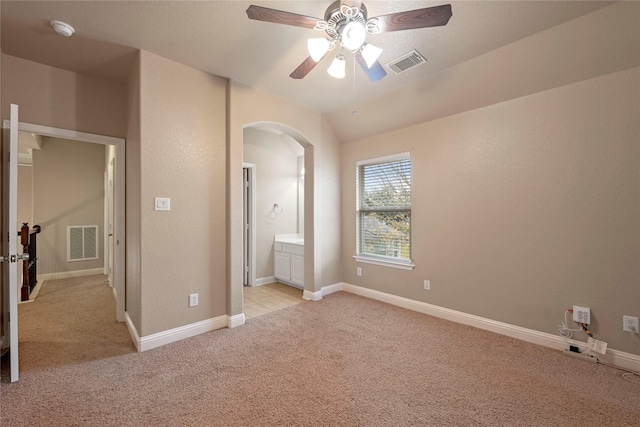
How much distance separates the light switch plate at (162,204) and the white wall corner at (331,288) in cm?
249

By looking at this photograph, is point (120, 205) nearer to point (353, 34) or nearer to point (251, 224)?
point (251, 224)

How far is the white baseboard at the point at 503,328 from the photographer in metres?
2.25

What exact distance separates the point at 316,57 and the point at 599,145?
2.52 m

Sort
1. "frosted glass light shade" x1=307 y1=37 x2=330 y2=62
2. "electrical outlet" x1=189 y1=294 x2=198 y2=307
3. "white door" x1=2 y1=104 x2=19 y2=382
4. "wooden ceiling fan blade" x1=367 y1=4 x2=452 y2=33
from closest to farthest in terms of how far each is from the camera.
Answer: "wooden ceiling fan blade" x1=367 y1=4 x2=452 y2=33, "frosted glass light shade" x1=307 y1=37 x2=330 y2=62, "white door" x1=2 y1=104 x2=19 y2=382, "electrical outlet" x1=189 y1=294 x2=198 y2=307

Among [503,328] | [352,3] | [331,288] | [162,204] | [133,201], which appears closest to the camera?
[352,3]

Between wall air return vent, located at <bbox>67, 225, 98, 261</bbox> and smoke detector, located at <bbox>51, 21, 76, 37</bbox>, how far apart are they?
4.66 m

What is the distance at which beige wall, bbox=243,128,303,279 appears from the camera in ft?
16.3

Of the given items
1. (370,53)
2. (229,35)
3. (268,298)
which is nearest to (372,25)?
(370,53)

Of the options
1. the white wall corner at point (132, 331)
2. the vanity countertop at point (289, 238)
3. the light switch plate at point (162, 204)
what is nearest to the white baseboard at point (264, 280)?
the vanity countertop at point (289, 238)

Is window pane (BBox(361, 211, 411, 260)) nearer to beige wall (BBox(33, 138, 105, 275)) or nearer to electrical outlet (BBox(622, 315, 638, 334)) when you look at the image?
electrical outlet (BBox(622, 315, 638, 334))

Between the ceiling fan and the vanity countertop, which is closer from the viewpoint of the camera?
the ceiling fan

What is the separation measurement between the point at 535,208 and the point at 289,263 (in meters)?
3.52

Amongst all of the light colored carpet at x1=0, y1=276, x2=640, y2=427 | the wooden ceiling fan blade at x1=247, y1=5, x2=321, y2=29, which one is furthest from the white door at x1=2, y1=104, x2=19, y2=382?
the wooden ceiling fan blade at x1=247, y1=5, x2=321, y2=29

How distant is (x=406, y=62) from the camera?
265 cm
